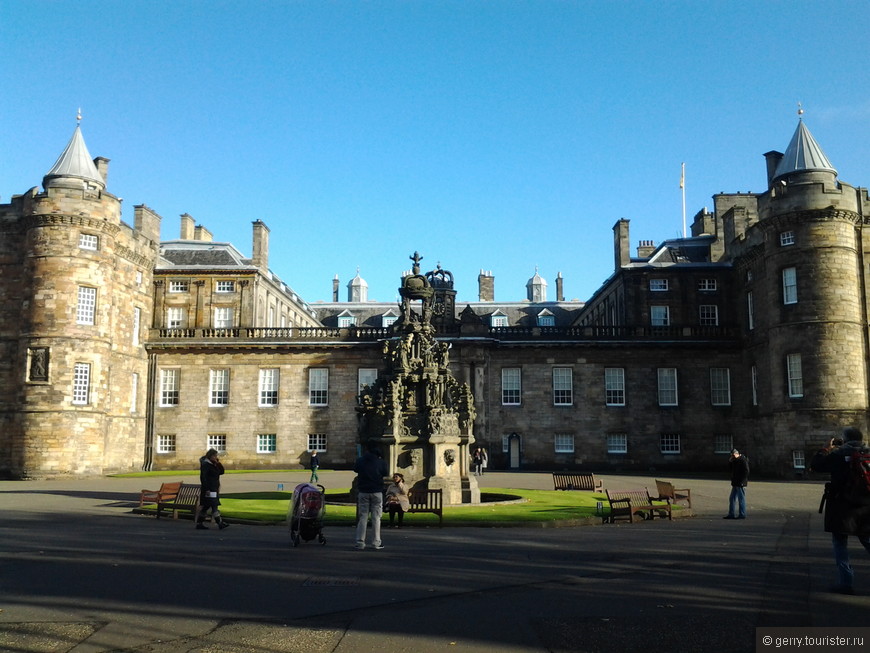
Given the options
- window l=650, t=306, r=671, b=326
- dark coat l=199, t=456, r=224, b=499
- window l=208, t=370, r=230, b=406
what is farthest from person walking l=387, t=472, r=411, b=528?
window l=650, t=306, r=671, b=326

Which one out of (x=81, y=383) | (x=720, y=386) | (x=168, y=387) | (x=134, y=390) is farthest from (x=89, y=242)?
(x=720, y=386)

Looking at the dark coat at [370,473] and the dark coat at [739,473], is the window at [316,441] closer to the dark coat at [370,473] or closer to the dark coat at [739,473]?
the dark coat at [739,473]

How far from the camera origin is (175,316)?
47.5 m

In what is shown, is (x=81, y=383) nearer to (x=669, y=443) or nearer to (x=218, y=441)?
(x=218, y=441)

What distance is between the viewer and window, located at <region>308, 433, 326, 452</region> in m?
44.7

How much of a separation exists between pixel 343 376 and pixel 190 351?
9.39 m

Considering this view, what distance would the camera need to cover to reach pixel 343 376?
45.2m

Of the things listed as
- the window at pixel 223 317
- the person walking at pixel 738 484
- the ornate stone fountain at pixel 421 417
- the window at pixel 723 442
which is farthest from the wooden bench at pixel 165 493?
the window at pixel 723 442

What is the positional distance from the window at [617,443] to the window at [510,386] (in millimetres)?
5793

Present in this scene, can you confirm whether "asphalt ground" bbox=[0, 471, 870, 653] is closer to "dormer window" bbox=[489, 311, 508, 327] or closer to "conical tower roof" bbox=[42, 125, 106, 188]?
"conical tower roof" bbox=[42, 125, 106, 188]

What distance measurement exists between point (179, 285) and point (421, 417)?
31.0m

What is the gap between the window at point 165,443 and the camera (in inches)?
1752

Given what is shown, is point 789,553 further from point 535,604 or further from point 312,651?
point 312,651

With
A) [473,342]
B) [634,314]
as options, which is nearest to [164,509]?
[473,342]
